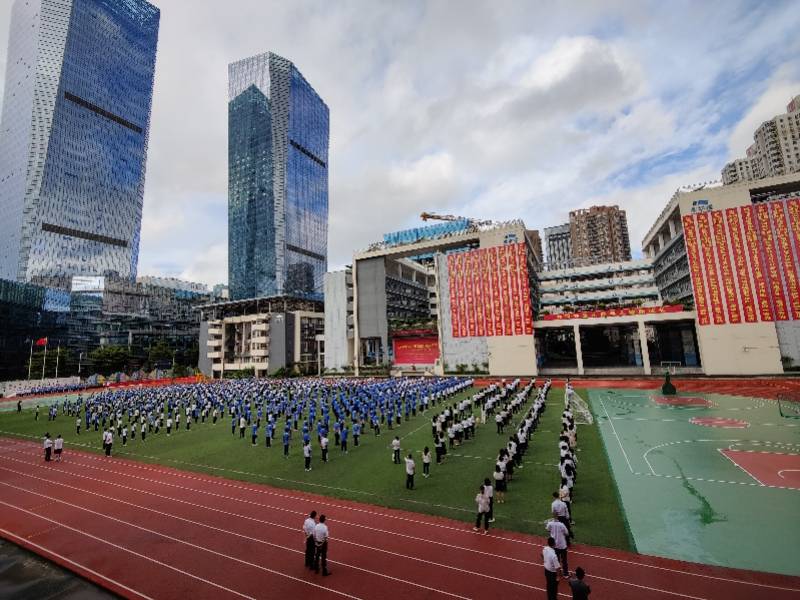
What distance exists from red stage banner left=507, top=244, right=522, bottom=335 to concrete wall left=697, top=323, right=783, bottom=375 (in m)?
18.2

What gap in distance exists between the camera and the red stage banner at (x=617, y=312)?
43.6 meters

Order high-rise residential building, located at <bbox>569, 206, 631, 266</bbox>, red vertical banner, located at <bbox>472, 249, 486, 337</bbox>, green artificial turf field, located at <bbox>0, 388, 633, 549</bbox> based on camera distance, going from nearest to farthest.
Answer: green artificial turf field, located at <bbox>0, 388, 633, 549</bbox> < red vertical banner, located at <bbox>472, 249, 486, 337</bbox> < high-rise residential building, located at <bbox>569, 206, 631, 266</bbox>

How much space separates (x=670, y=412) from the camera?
23.7 m

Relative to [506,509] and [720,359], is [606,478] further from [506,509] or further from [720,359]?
[720,359]

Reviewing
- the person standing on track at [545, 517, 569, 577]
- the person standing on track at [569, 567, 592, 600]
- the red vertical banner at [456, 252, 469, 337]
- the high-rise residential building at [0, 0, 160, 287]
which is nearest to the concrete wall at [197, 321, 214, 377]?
the high-rise residential building at [0, 0, 160, 287]

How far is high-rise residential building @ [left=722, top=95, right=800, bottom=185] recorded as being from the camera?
98.4 m

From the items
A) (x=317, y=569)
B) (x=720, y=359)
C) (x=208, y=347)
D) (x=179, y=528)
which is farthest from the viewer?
(x=208, y=347)

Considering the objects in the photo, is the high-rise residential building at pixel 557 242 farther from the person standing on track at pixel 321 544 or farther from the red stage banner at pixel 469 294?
the person standing on track at pixel 321 544

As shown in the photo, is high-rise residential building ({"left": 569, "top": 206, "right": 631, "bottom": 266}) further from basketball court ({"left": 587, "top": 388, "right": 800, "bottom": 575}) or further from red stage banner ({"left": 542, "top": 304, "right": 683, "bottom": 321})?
basketball court ({"left": 587, "top": 388, "right": 800, "bottom": 575})

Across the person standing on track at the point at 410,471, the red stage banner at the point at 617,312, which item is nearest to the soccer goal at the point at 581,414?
the person standing on track at the point at 410,471

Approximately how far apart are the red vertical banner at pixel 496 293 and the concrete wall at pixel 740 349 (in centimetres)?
2048

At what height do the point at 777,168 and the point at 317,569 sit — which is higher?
the point at 777,168

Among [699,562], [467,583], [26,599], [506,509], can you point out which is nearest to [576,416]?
[506,509]

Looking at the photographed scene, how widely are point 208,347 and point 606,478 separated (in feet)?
255
